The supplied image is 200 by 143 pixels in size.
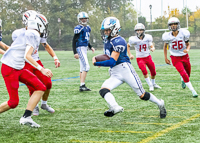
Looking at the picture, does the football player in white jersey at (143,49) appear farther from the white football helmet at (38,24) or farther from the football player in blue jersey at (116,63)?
the white football helmet at (38,24)

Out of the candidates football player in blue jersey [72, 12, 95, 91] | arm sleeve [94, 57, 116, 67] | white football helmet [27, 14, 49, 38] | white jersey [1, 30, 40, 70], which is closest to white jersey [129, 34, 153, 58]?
football player in blue jersey [72, 12, 95, 91]

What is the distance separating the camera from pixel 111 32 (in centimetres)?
493

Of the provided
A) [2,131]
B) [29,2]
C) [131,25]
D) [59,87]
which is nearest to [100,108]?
[2,131]

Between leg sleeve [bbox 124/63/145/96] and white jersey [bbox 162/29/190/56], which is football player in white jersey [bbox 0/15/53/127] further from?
white jersey [bbox 162/29/190/56]

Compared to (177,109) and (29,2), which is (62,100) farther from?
(29,2)

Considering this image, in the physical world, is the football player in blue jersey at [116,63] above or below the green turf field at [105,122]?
above

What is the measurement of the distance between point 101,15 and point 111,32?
53827mm

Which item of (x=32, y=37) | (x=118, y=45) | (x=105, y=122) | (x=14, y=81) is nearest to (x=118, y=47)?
(x=118, y=45)

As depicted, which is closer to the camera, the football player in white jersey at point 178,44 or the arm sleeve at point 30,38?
the arm sleeve at point 30,38

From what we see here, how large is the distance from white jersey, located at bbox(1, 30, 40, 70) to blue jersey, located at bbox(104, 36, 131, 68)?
1064 millimetres

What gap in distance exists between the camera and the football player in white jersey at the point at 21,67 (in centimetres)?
438

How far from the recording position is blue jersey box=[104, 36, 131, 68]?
482 cm

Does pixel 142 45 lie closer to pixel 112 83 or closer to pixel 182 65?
pixel 182 65

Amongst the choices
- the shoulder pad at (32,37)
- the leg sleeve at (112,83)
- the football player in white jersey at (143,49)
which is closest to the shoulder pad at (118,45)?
the leg sleeve at (112,83)
